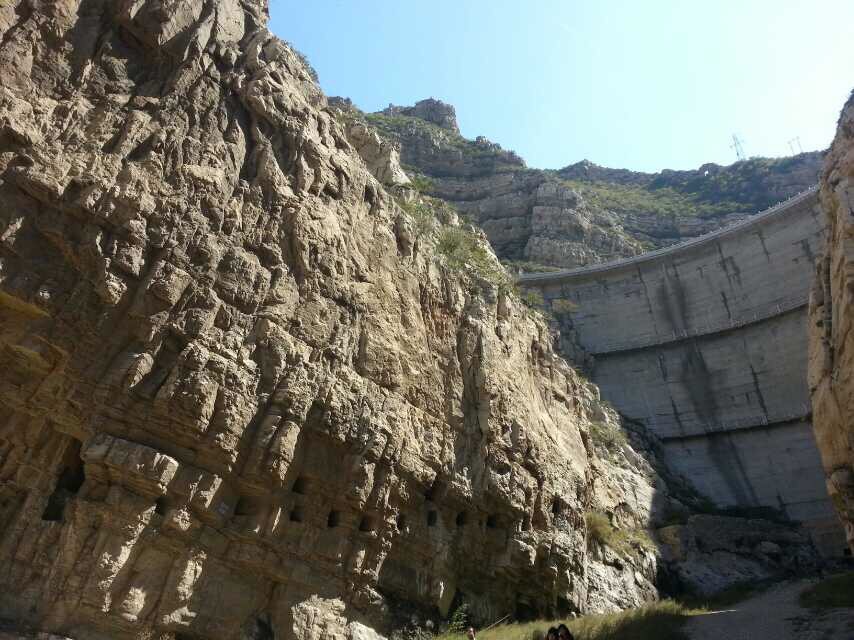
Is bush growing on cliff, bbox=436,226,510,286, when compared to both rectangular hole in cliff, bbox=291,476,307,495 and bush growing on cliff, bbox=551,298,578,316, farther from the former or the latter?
bush growing on cliff, bbox=551,298,578,316

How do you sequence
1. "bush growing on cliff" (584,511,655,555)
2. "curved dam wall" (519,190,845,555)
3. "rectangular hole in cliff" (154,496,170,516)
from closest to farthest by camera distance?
"rectangular hole in cliff" (154,496,170,516) < "bush growing on cliff" (584,511,655,555) < "curved dam wall" (519,190,845,555)

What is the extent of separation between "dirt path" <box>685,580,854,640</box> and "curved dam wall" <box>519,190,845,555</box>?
50.7 feet

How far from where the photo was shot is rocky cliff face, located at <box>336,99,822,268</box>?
157ft

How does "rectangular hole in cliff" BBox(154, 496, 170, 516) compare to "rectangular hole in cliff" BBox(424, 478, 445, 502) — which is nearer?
"rectangular hole in cliff" BBox(154, 496, 170, 516)

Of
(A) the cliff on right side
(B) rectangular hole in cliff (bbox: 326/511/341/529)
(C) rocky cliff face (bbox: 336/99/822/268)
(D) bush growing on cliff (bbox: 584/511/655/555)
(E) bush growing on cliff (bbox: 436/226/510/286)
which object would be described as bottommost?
(B) rectangular hole in cliff (bbox: 326/511/341/529)

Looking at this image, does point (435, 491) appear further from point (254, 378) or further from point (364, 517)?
point (254, 378)

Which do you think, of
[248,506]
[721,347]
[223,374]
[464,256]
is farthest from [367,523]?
[721,347]

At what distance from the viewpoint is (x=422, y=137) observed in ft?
192

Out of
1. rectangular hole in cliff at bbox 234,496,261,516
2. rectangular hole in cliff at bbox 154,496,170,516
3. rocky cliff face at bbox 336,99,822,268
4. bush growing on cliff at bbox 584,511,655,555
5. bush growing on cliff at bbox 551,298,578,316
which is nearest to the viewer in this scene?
rectangular hole in cliff at bbox 154,496,170,516

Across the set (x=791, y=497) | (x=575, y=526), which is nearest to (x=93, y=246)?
(x=575, y=526)

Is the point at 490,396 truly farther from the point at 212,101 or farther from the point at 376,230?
the point at 212,101

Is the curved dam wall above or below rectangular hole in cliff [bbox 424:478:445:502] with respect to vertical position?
above

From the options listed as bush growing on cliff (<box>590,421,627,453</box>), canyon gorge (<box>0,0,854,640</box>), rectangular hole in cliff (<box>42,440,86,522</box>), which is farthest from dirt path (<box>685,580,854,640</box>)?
rectangular hole in cliff (<box>42,440,86,522</box>)

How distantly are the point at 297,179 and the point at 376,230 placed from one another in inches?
93.9
